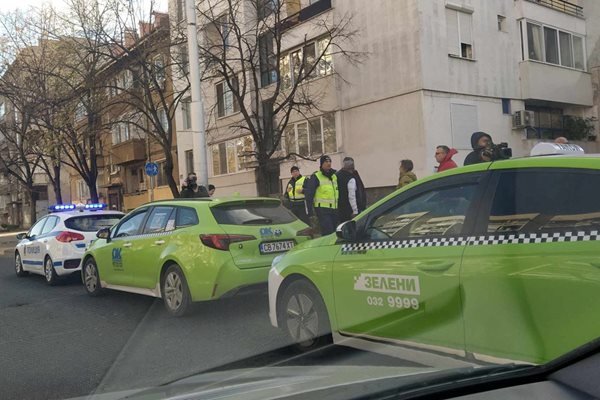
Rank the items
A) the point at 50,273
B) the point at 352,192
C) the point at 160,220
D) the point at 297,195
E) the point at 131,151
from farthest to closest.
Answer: the point at 131,151 < the point at 297,195 < the point at 50,273 < the point at 352,192 < the point at 160,220

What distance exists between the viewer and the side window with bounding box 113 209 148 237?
7.86m

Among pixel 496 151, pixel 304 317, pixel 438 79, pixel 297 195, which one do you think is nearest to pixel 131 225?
pixel 304 317

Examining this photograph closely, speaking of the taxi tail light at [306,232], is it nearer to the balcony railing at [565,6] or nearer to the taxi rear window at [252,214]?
the taxi rear window at [252,214]

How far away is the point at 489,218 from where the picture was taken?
3635 millimetres

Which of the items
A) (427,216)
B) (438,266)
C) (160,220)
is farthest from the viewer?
(160,220)

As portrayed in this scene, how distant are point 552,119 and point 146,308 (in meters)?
18.6

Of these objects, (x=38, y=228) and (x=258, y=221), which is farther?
(x=38, y=228)

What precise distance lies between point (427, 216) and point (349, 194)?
533 cm

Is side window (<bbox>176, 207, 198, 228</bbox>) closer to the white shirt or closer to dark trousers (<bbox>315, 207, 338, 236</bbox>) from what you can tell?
dark trousers (<bbox>315, 207, 338, 236</bbox>)

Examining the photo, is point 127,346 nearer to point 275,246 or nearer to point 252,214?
point 275,246

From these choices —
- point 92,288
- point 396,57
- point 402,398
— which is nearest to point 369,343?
point 402,398

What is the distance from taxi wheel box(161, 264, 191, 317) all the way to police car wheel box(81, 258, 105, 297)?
2221 millimetres

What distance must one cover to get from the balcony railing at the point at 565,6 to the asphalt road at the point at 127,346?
18.4m

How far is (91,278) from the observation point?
8867 mm
